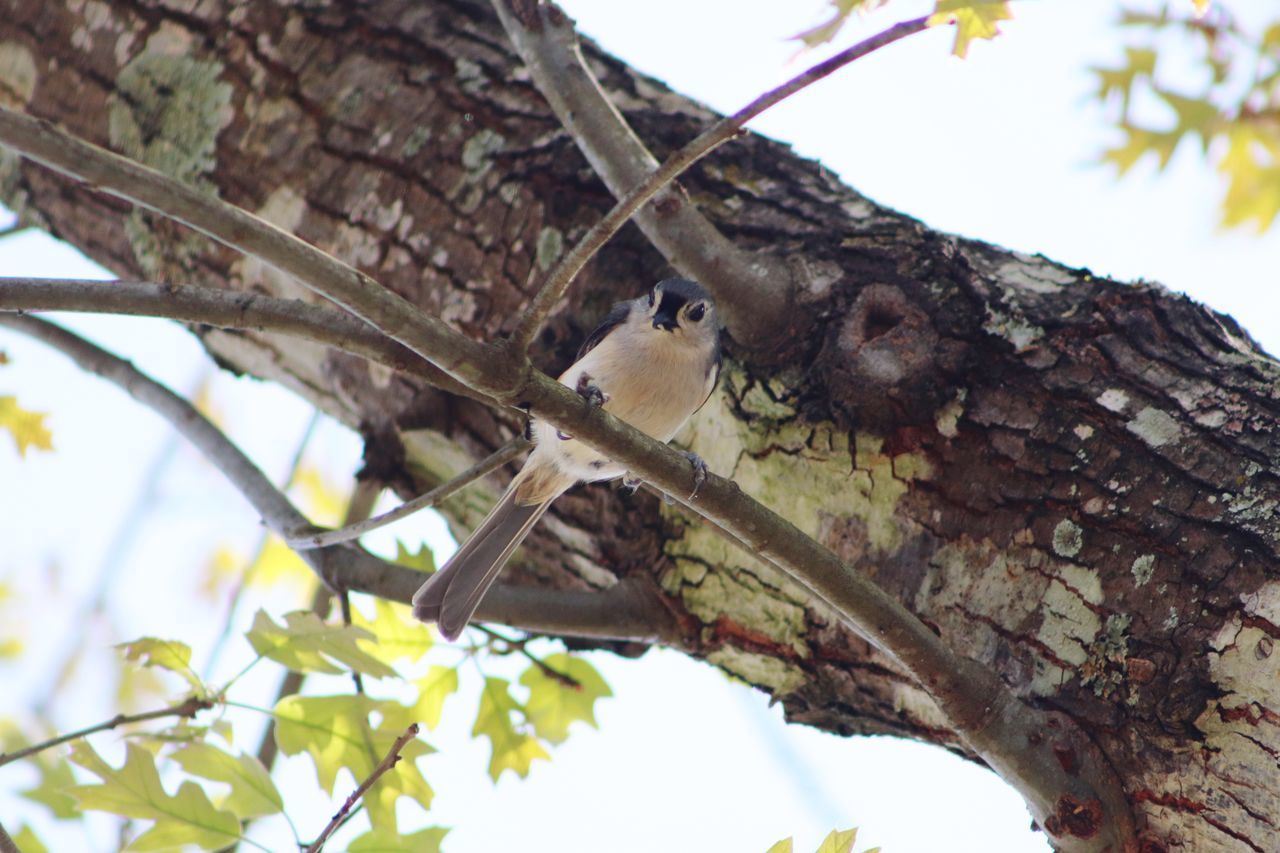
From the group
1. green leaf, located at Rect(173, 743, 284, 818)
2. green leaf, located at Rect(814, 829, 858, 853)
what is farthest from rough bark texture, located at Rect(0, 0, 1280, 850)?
green leaf, located at Rect(173, 743, 284, 818)

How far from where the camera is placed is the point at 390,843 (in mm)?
2291

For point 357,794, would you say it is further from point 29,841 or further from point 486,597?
point 29,841

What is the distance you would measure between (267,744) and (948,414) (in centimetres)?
198

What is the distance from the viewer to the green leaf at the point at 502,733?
3139 mm

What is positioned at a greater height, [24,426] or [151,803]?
[24,426]

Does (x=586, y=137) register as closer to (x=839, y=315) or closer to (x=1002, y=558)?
(x=839, y=315)

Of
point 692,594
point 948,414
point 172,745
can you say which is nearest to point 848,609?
point 948,414

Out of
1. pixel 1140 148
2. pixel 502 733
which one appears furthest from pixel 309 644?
pixel 1140 148

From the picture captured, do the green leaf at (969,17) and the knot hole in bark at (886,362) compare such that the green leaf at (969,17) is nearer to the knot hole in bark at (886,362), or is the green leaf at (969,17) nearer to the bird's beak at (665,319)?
the knot hole in bark at (886,362)

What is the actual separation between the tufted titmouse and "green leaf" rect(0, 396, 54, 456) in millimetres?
1310

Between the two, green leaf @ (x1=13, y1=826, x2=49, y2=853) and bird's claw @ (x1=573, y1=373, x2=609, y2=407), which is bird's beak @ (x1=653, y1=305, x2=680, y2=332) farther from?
green leaf @ (x1=13, y1=826, x2=49, y2=853)

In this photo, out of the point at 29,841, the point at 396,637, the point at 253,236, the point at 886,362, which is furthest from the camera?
the point at 396,637

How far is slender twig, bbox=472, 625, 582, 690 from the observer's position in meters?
3.06

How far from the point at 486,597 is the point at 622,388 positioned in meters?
0.69
